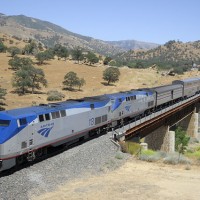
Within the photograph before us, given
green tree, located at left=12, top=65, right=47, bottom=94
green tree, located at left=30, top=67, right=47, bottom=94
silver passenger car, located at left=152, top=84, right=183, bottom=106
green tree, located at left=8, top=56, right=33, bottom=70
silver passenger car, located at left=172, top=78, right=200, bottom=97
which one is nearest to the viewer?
silver passenger car, located at left=152, top=84, right=183, bottom=106

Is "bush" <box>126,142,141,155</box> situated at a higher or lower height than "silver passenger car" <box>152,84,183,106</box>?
lower

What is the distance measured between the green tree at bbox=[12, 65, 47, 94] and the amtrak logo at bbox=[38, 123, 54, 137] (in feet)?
170

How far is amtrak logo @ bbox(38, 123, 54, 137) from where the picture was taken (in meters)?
25.0

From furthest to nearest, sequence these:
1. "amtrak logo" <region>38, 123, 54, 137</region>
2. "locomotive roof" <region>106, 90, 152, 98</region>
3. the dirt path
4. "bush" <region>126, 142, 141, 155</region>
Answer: "locomotive roof" <region>106, 90, 152, 98</region>
"bush" <region>126, 142, 141, 155</region>
"amtrak logo" <region>38, 123, 54, 137</region>
the dirt path

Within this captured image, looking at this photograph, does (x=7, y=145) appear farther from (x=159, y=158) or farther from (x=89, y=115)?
(x=159, y=158)

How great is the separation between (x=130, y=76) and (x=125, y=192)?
92.4 m

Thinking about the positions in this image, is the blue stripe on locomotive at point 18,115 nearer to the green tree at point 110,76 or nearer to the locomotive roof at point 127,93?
the locomotive roof at point 127,93

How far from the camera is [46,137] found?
2573 centimetres

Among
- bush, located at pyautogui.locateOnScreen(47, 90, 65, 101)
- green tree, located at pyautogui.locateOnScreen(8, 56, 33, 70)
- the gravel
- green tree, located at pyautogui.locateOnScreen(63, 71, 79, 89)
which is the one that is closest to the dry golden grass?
bush, located at pyautogui.locateOnScreen(47, 90, 65, 101)

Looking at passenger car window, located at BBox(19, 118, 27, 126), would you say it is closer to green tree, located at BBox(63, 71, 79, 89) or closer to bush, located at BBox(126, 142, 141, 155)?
bush, located at BBox(126, 142, 141, 155)

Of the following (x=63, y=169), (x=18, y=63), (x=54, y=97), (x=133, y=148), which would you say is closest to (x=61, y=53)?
(x=18, y=63)

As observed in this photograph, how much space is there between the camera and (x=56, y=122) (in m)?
26.9

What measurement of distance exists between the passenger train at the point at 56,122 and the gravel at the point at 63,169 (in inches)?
40.0

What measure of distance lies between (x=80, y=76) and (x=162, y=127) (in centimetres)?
5530
